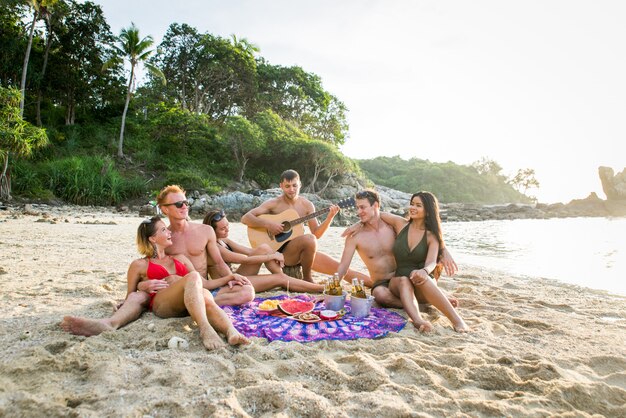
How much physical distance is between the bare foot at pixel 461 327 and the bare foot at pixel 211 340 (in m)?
2.05

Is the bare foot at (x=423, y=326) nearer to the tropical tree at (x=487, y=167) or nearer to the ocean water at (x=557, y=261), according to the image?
the ocean water at (x=557, y=261)

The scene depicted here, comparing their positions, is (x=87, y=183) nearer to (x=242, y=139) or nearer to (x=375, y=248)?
(x=242, y=139)

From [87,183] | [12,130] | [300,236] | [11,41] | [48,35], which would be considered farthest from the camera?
[48,35]

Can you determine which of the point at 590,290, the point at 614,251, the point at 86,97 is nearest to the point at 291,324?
the point at 590,290

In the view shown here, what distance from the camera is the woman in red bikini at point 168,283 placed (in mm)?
3131

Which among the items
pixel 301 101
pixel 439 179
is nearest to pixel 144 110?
pixel 301 101

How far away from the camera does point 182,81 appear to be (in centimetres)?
2861

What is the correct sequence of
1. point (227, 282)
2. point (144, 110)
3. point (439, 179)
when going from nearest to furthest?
point (227, 282)
point (144, 110)
point (439, 179)

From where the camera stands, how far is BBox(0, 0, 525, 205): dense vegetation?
19081 millimetres

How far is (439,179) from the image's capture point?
180 ft

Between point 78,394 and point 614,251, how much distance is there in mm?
14944

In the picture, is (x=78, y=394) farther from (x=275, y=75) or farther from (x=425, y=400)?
(x=275, y=75)

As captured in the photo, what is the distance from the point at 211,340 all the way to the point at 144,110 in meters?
29.2

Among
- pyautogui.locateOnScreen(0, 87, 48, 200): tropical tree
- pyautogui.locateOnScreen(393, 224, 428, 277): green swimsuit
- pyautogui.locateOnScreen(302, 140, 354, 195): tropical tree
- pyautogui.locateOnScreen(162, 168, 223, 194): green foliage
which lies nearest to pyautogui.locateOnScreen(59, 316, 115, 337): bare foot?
pyautogui.locateOnScreen(393, 224, 428, 277): green swimsuit
